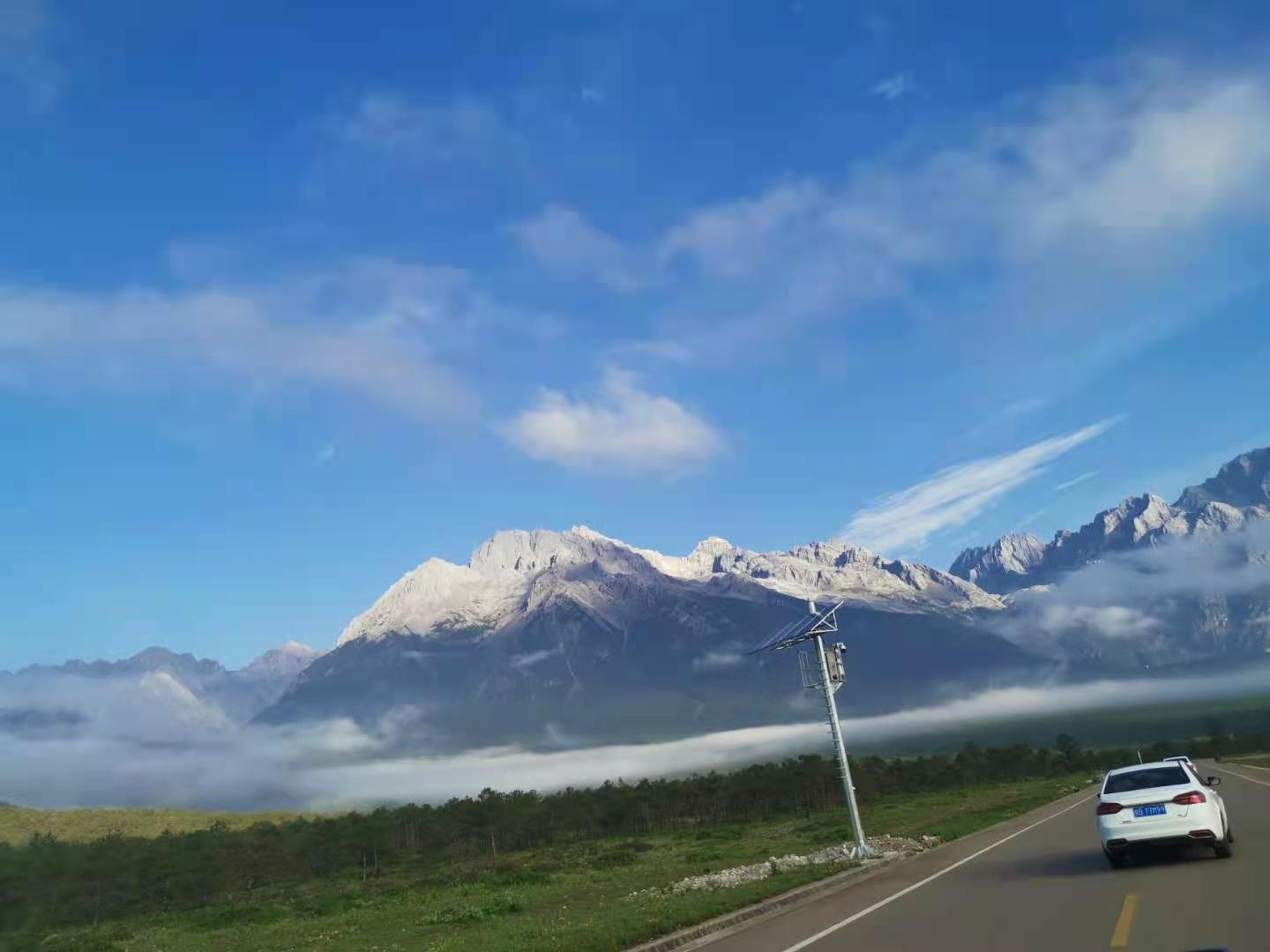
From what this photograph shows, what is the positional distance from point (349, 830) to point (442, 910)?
109481 mm

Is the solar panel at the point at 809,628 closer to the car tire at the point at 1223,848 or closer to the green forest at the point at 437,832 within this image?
the car tire at the point at 1223,848

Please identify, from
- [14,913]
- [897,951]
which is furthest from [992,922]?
[14,913]

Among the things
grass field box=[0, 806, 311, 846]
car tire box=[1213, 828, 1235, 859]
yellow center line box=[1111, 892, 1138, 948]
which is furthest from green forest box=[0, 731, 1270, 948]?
yellow center line box=[1111, 892, 1138, 948]

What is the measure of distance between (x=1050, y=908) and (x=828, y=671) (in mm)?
17831

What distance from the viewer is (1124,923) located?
530 inches

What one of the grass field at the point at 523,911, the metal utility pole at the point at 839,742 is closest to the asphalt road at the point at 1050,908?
the grass field at the point at 523,911

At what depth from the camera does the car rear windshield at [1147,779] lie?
19.2 meters

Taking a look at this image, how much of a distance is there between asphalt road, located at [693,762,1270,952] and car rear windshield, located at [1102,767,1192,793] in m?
1.64

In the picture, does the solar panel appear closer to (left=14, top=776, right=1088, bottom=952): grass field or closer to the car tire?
(left=14, top=776, right=1088, bottom=952): grass field

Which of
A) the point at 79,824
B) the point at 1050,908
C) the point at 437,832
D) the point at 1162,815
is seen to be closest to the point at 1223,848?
the point at 1162,815

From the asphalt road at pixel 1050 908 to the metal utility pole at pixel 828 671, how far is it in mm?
4978

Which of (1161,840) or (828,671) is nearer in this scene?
(1161,840)

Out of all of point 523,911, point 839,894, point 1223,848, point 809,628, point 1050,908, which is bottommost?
point 523,911

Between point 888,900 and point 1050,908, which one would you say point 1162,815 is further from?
point 888,900
